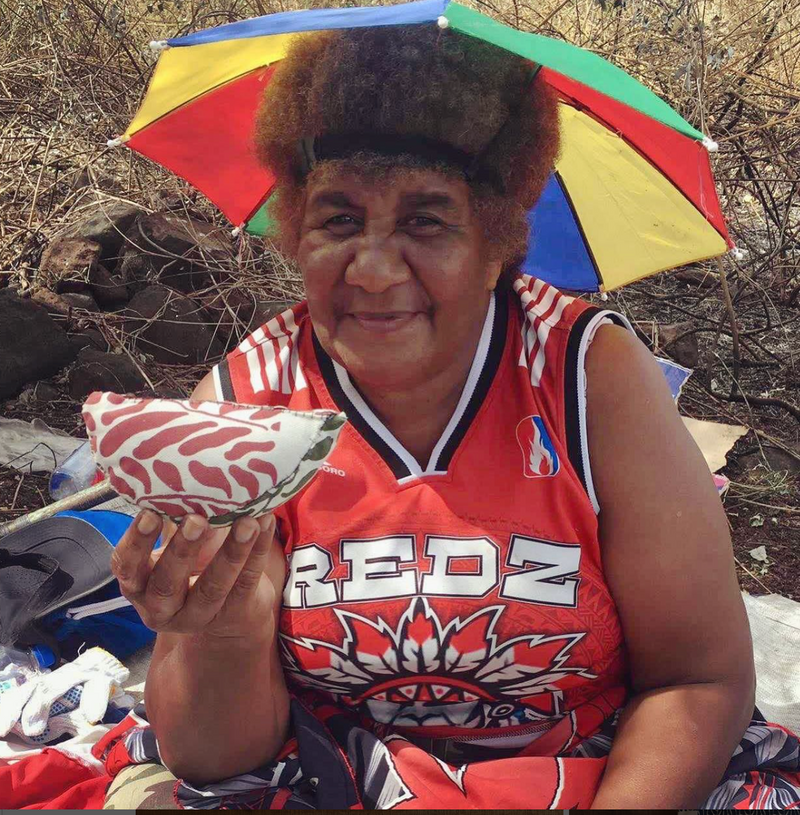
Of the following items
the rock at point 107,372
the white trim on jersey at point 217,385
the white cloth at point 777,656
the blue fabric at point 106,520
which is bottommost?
Result: the white cloth at point 777,656

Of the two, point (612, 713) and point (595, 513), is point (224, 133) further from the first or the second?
point (612, 713)

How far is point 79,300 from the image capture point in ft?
13.4

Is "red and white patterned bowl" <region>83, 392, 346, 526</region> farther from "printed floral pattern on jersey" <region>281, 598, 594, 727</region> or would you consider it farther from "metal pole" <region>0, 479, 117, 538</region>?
"metal pole" <region>0, 479, 117, 538</region>

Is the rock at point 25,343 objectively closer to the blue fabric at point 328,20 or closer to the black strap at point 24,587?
the black strap at point 24,587

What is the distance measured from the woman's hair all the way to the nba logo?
0.95 ft

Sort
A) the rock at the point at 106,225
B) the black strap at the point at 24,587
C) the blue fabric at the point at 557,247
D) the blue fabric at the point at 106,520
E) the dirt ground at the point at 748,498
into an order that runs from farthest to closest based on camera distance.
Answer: the rock at the point at 106,225 < the dirt ground at the point at 748,498 < the blue fabric at the point at 106,520 < the black strap at the point at 24,587 < the blue fabric at the point at 557,247

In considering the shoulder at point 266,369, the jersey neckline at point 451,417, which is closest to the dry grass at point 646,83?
the shoulder at point 266,369

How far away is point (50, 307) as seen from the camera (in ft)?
13.3

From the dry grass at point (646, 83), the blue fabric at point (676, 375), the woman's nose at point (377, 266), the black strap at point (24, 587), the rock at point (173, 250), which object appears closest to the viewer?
the woman's nose at point (377, 266)

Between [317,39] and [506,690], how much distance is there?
44.4 inches

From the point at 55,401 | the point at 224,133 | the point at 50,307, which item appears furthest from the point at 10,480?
the point at 224,133

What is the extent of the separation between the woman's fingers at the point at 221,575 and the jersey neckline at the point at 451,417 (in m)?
0.38

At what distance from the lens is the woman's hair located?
1502mm

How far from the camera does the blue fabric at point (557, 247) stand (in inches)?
76.7
